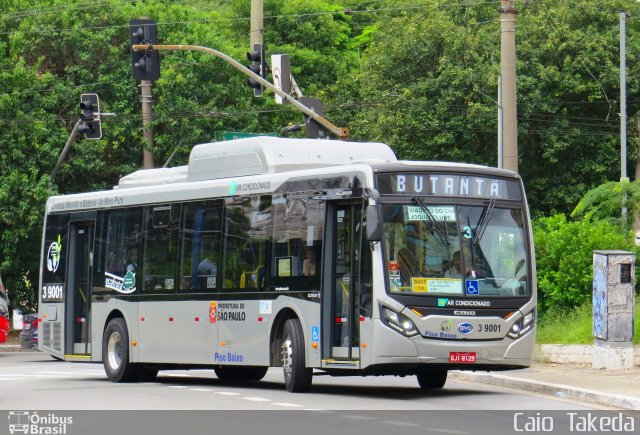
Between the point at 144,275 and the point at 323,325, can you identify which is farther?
the point at 144,275

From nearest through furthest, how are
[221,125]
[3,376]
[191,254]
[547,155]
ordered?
[191,254], [3,376], [221,125], [547,155]

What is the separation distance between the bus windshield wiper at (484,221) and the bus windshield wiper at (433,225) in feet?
1.39

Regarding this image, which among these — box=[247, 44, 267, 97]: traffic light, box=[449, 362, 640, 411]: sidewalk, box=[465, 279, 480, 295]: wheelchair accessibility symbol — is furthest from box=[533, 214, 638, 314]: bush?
box=[465, 279, 480, 295]: wheelchair accessibility symbol

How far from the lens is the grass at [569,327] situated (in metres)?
24.6

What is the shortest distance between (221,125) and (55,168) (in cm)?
624

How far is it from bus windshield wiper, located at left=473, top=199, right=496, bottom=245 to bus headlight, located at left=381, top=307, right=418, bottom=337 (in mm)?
1434

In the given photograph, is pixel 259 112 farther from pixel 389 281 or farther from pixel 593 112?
pixel 389 281

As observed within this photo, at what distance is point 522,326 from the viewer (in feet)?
59.4

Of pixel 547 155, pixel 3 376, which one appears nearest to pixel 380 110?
pixel 547 155

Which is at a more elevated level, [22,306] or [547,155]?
[547,155]

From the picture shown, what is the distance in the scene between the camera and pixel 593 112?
5569cm

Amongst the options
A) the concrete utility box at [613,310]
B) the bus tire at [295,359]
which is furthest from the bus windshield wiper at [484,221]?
the concrete utility box at [613,310]

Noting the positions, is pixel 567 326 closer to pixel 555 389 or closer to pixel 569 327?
pixel 569 327
